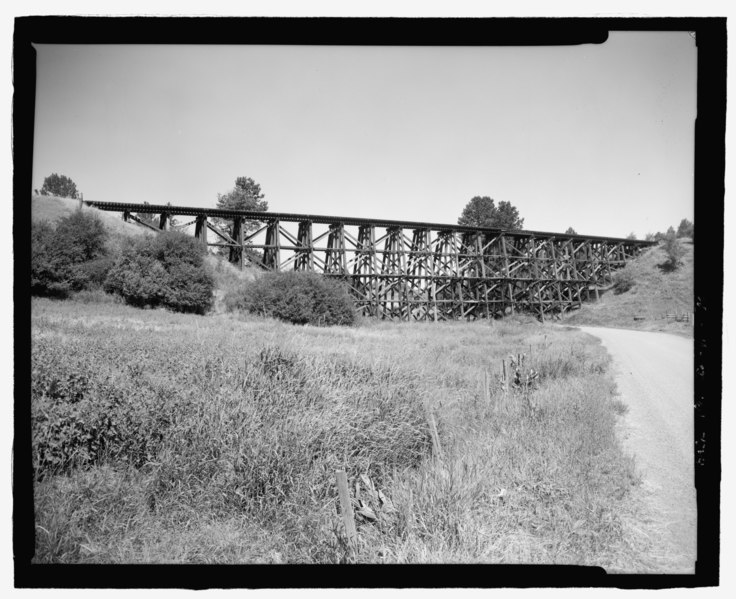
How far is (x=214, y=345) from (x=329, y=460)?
141 inches

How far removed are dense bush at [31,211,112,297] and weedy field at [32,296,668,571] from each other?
35cm

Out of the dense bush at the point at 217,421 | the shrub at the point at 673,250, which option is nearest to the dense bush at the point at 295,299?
the dense bush at the point at 217,421

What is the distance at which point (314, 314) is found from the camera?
37.4 feet

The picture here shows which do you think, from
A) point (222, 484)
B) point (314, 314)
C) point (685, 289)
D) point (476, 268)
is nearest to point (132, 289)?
point (314, 314)

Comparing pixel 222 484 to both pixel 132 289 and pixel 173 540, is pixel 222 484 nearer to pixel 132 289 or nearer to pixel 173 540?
pixel 173 540

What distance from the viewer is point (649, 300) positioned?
8.85 m

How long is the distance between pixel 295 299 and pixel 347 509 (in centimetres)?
840

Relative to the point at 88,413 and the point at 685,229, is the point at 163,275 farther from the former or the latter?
the point at 685,229

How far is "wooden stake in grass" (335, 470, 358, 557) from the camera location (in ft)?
9.59

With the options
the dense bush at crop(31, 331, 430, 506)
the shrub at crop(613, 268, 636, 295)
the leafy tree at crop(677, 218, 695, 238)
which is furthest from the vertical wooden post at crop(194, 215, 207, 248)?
the shrub at crop(613, 268, 636, 295)

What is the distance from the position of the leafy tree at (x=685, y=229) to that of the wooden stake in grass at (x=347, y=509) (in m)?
3.10

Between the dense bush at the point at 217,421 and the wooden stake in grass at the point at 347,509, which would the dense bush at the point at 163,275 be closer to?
the dense bush at the point at 217,421

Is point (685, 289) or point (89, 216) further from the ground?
point (89, 216)

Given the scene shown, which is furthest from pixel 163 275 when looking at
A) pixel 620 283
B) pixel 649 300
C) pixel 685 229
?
pixel 620 283
